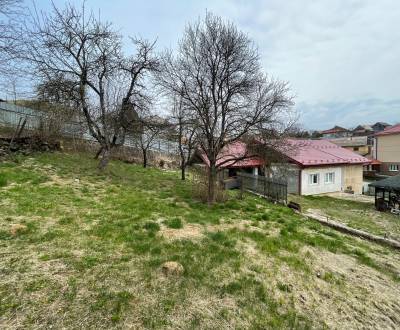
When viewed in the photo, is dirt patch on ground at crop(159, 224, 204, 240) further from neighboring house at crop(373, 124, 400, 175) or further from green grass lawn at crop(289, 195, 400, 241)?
neighboring house at crop(373, 124, 400, 175)

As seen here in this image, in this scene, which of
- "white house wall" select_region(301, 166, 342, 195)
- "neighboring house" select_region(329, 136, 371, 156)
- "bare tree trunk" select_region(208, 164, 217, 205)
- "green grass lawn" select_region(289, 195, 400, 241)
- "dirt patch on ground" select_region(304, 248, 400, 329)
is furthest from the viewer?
"neighboring house" select_region(329, 136, 371, 156)

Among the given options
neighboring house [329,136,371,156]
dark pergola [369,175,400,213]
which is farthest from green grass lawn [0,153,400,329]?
neighboring house [329,136,371,156]

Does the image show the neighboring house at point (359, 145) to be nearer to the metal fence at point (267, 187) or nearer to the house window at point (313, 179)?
the house window at point (313, 179)

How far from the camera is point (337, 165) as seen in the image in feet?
71.7

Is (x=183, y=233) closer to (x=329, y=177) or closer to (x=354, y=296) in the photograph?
(x=354, y=296)

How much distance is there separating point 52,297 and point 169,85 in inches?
341

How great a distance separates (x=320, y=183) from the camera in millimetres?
20812

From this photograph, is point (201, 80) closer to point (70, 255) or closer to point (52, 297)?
point (70, 255)

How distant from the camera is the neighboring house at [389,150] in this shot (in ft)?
118

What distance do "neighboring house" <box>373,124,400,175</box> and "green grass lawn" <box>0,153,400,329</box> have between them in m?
36.1

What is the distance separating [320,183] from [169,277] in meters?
19.6

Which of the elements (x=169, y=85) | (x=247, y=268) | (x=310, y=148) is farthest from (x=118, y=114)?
(x=310, y=148)

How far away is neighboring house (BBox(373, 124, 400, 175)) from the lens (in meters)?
36.0

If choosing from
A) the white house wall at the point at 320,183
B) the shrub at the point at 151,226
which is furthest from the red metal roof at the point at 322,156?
the shrub at the point at 151,226
